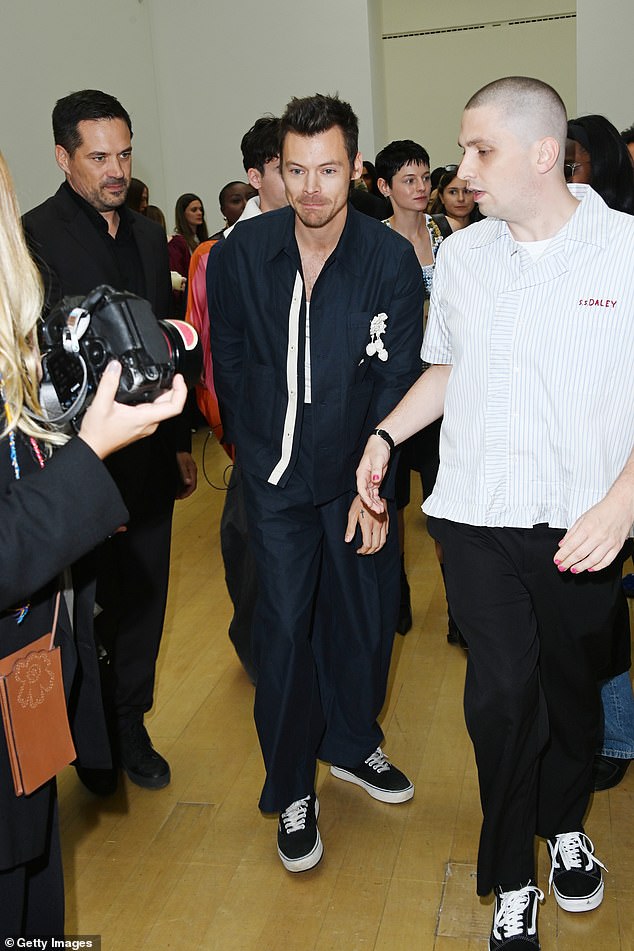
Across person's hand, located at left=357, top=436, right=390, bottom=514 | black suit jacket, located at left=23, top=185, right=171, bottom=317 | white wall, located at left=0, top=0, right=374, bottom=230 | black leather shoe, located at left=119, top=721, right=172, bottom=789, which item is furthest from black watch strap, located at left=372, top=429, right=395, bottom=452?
white wall, located at left=0, top=0, right=374, bottom=230

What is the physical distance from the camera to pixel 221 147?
947 centimetres

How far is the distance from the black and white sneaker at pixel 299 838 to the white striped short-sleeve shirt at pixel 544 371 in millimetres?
908

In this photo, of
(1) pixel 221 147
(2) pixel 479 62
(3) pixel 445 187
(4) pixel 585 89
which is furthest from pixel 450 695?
(2) pixel 479 62

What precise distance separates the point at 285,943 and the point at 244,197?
4651 millimetres

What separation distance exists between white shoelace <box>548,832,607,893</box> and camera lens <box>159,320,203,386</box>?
4.76ft

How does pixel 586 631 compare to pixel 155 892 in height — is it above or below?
above

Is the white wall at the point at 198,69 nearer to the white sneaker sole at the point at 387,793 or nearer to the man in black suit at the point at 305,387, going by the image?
the man in black suit at the point at 305,387

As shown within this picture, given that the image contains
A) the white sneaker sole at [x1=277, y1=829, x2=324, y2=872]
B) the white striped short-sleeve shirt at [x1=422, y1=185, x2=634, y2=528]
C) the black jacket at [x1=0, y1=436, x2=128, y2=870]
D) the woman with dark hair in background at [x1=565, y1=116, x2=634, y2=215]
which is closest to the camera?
the black jacket at [x1=0, y1=436, x2=128, y2=870]

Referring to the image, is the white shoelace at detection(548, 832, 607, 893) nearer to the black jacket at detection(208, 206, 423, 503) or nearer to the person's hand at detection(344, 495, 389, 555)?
the person's hand at detection(344, 495, 389, 555)

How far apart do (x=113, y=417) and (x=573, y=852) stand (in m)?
1.57

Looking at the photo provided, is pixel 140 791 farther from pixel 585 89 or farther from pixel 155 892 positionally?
pixel 585 89

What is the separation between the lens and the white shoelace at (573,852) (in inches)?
89.5

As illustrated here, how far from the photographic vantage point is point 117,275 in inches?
108

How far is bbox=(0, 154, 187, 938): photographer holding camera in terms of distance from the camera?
126 cm
